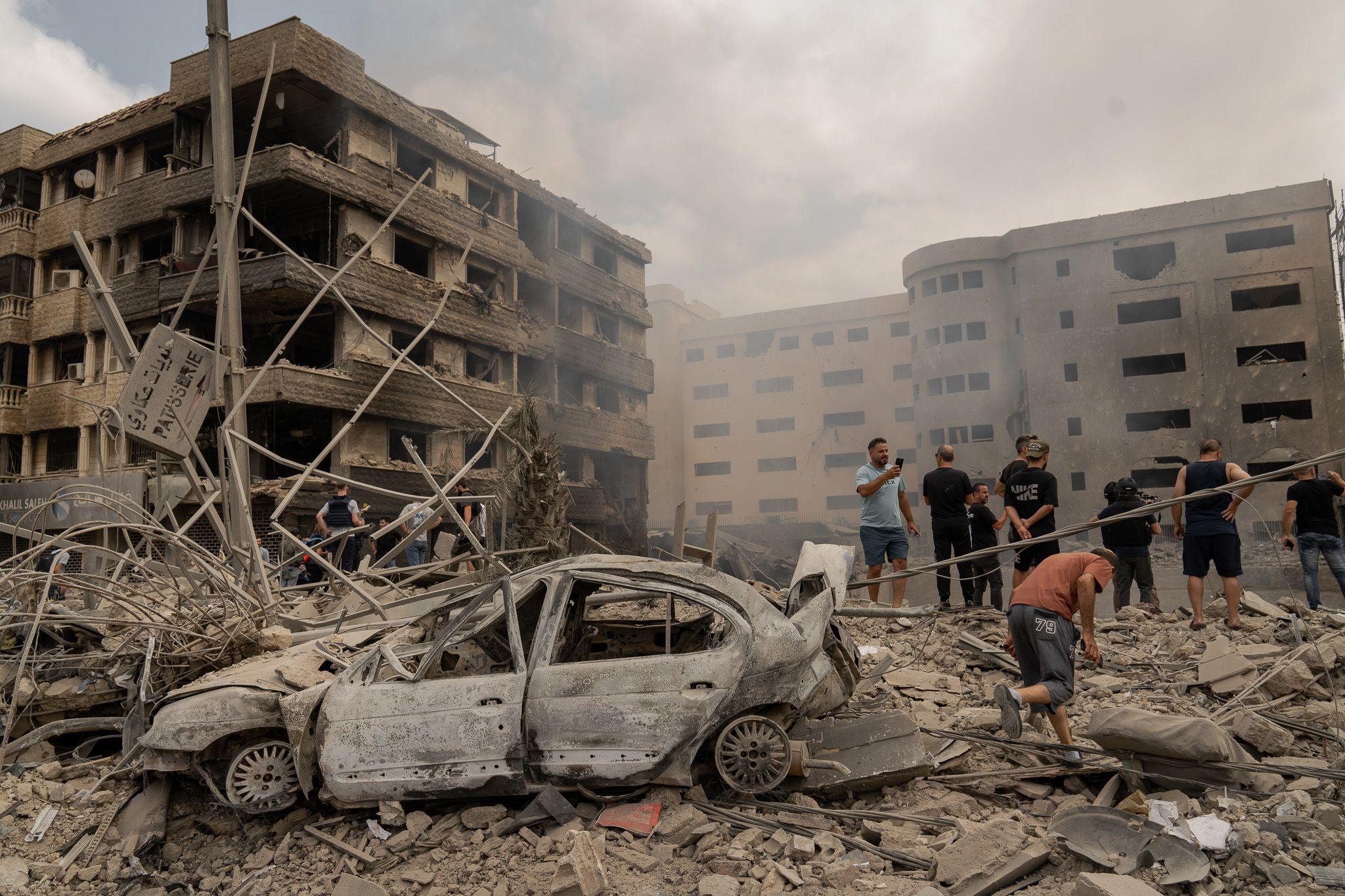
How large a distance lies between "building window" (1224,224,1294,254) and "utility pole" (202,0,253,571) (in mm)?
35687

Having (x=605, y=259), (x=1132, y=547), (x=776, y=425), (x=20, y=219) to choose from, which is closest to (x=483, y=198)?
(x=605, y=259)

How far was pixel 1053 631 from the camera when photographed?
16.2 feet

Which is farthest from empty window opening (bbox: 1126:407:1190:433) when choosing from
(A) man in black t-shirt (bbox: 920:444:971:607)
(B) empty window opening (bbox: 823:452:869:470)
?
(A) man in black t-shirt (bbox: 920:444:971:607)

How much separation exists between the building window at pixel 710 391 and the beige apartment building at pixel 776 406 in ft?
0.19

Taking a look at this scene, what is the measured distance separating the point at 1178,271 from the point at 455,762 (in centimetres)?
3620

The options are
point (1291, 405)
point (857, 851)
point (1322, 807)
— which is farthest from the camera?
point (1291, 405)

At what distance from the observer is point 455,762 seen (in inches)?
175

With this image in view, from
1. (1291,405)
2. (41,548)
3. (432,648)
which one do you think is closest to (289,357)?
(41,548)

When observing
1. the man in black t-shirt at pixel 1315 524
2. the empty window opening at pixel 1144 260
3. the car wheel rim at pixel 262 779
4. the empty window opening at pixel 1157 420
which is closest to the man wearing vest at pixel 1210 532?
the man in black t-shirt at pixel 1315 524

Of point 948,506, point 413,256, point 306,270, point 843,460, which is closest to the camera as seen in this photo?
point 948,506

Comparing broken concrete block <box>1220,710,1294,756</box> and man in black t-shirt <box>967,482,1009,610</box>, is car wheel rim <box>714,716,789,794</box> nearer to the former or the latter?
broken concrete block <box>1220,710,1294,756</box>

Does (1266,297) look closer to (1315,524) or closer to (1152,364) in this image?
(1152,364)

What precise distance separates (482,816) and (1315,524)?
27.6ft

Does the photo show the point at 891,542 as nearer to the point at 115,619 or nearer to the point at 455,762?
the point at 455,762
